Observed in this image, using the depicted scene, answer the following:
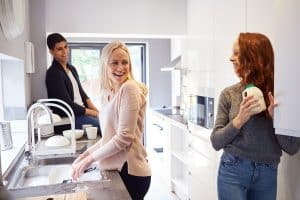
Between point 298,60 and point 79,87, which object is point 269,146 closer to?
point 298,60

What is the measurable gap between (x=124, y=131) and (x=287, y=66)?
28.2 inches

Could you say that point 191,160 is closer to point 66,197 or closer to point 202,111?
point 202,111

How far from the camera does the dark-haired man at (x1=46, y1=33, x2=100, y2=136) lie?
249 cm

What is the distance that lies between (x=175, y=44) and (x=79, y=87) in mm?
2544

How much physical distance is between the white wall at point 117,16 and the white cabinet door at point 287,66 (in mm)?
2048

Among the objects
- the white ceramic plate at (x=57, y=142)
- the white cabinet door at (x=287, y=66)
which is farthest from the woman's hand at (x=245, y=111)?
the white ceramic plate at (x=57, y=142)

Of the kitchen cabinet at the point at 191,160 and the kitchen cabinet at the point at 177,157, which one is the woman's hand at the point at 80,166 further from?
the kitchen cabinet at the point at 177,157

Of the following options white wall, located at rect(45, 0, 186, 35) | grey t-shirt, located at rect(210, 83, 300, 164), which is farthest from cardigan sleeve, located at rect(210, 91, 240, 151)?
white wall, located at rect(45, 0, 186, 35)

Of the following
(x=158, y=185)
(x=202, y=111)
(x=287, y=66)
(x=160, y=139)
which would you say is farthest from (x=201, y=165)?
(x=160, y=139)

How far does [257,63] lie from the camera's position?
153cm

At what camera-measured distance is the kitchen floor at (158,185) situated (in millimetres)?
3722

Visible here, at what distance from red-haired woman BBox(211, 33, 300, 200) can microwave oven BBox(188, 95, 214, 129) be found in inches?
43.4

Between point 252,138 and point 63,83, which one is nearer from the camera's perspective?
point 252,138

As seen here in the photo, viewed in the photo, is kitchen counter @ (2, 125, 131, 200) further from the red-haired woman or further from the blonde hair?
the red-haired woman
